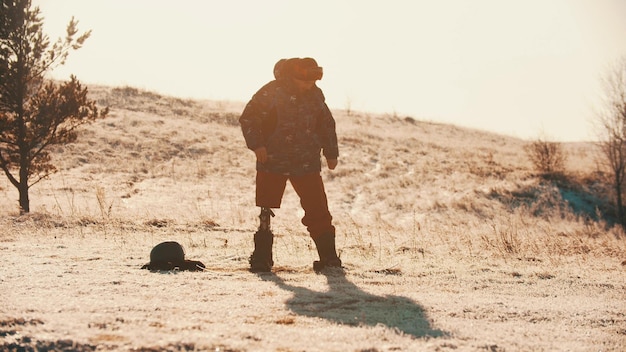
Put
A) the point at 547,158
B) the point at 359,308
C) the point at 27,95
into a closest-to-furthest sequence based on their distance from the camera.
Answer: the point at 359,308
the point at 27,95
the point at 547,158

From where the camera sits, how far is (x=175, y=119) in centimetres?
2386

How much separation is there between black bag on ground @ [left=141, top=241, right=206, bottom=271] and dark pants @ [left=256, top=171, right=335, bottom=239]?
31.4 inches

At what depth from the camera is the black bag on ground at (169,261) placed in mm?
5031

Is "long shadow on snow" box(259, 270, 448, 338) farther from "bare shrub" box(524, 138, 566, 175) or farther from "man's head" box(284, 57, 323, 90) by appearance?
"bare shrub" box(524, 138, 566, 175)

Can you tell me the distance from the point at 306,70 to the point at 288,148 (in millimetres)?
733

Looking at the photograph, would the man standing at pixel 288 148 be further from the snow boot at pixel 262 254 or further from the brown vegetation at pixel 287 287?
the brown vegetation at pixel 287 287

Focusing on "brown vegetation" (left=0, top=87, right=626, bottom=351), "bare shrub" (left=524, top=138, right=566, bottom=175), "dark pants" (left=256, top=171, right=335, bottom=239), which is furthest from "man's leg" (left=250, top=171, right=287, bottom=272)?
"bare shrub" (left=524, top=138, right=566, bottom=175)

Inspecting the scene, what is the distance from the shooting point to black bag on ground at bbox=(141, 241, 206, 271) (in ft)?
16.5

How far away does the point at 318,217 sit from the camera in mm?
5430

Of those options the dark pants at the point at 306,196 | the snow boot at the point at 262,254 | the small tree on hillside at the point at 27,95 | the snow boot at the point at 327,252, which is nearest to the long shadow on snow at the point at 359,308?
the snow boot at the point at 262,254

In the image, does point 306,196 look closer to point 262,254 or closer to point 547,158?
point 262,254

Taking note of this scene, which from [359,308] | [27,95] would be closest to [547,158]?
[27,95]

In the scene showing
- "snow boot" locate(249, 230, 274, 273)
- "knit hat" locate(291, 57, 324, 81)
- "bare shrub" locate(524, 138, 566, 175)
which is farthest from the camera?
"bare shrub" locate(524, 138, 566, 175)

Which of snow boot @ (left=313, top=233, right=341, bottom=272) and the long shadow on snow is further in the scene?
snow boot @ (left=313, top=233, right=341, bottom=272)
